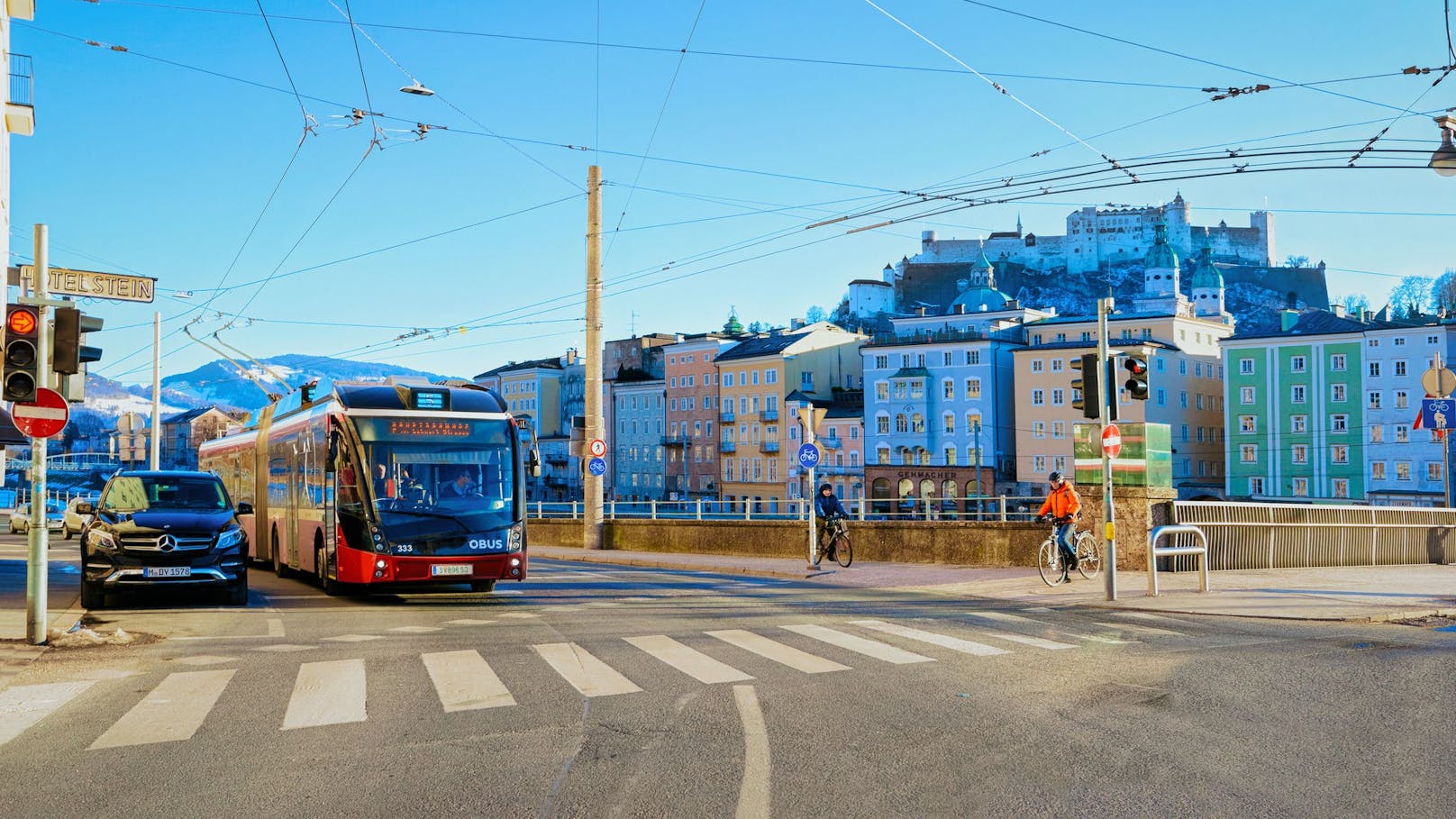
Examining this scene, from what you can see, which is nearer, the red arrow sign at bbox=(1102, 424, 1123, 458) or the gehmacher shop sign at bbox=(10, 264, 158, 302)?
the red arrow sign at bbox=(1102, 424, 1123, 458)

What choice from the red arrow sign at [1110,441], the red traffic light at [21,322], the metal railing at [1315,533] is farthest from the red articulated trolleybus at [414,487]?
the metal railing at [1315,533]

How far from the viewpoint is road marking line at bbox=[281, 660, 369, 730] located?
8.95 meters

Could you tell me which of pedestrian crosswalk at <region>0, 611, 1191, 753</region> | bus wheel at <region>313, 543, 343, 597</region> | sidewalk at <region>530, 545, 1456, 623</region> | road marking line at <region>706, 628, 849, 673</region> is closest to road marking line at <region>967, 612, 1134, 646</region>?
pedestrian crosswalk at <region>0, 611, 1191, 753</region>

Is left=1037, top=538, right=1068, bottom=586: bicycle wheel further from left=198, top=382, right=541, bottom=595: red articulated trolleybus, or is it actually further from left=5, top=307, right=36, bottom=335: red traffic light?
left=5, top=307, right=36, bottom=335: red traffic light

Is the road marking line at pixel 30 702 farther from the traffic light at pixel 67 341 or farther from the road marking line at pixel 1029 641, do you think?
the road marking line at pixel 1029 641

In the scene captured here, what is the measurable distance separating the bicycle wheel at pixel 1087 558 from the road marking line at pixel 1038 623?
5542 millimetres

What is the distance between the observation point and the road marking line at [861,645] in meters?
11.9

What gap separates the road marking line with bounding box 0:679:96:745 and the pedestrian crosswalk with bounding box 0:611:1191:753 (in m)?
0.01

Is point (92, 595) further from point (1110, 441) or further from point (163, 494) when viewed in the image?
point (1110, 441)

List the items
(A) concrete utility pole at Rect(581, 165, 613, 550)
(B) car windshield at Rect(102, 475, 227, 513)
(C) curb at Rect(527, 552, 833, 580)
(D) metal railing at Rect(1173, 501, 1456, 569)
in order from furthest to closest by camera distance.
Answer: (A) concrete utility pole at Rect(581, 165, 613, 550) → (C) curb at Rect(527, 552, 833, 580) → (D) metal railing at Rect(1173, 501, 1456, 569) → (B) car windshield at Rect(102, 475, 227, 513)

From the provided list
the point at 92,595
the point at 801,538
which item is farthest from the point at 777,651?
the point at 801,538

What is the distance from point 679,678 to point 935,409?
105730 millimetres

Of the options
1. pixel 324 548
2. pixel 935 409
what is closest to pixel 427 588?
pixel 324 548

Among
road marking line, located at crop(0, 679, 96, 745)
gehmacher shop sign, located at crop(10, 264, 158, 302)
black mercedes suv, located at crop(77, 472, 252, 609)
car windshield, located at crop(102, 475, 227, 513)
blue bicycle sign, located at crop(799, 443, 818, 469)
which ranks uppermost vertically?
gehmacher shop sign, located at crop(10, 264, 158, 302)
